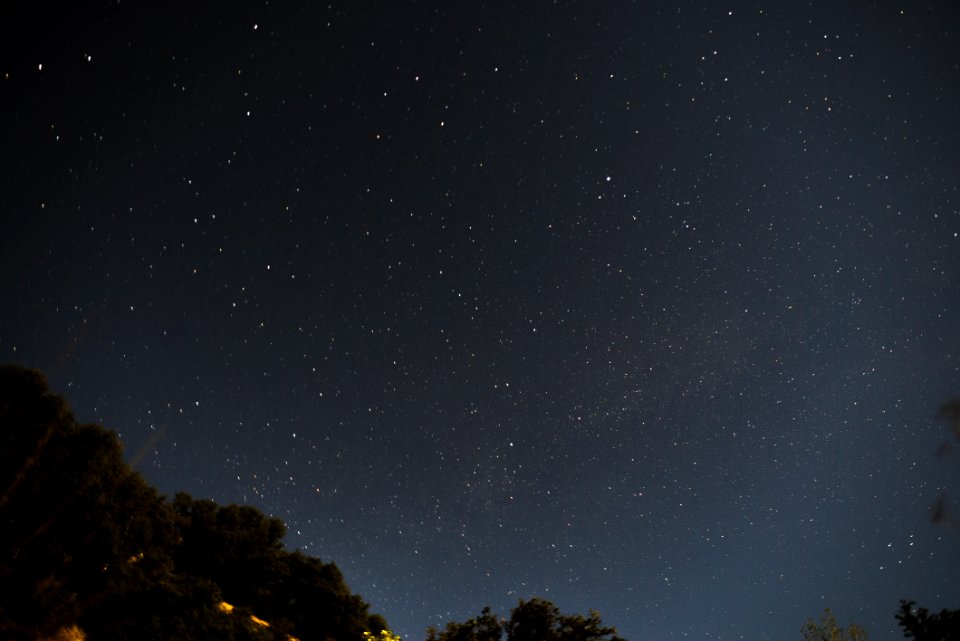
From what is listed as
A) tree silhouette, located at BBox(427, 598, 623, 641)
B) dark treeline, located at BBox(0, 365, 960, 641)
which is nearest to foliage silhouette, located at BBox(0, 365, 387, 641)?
dark treeline, located at BBox(0, 365, 960, 641)

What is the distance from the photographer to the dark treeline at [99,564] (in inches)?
546

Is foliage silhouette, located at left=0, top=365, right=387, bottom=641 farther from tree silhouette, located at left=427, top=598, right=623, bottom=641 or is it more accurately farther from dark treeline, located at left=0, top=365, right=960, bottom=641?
tree silhouette, located at left=427, top=598, right=623, bottom=641

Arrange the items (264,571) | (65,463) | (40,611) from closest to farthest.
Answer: (40,611) < (65,463) < (264,571)

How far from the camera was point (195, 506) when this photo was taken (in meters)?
27.0

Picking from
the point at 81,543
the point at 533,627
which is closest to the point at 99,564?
the point at 81,543

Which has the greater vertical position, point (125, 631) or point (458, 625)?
point (458, 625)

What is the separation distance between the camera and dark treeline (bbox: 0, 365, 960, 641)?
1388 centimetres

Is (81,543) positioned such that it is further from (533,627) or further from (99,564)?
(533,627)

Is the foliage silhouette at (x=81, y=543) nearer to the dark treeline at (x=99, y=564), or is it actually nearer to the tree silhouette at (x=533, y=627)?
the dark treeline at (x=99, y=564)

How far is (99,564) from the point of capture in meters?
16.1

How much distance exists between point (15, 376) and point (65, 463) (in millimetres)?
3815

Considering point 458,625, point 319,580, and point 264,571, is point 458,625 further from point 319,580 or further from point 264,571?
point 264,571

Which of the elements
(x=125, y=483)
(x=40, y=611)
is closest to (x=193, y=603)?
(x=40, y=611)

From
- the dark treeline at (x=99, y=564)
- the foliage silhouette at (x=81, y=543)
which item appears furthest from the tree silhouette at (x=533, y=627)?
the foliage silhouette at (x=81, y=543)
